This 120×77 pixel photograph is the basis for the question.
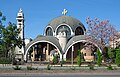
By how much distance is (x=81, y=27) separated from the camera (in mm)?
81938

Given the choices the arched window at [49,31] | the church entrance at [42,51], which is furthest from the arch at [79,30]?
the church entrance at [42,51]

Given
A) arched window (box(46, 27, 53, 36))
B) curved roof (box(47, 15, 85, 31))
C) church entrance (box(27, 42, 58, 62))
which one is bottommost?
church entrance (box(27, 42, 58, 62))

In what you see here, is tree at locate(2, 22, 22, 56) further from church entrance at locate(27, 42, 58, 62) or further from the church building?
church entrance at locate(27, 42, 58, 62)

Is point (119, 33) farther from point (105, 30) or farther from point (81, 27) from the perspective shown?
Answer: point (81, 27)

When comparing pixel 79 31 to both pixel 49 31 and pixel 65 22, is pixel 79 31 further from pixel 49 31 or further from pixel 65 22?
pixel 49 31

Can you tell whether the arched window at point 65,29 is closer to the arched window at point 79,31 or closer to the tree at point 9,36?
the arched window at point 79,31

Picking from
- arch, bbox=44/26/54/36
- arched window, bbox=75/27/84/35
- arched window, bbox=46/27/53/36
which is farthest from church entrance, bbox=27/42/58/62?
arched window, bbox=75/27/84/35

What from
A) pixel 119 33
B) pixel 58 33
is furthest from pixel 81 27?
pixel 119 33

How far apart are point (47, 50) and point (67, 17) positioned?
14.6m

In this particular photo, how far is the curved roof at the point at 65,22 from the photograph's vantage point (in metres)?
79.8

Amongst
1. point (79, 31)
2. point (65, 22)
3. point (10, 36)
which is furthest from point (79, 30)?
point (10, 36)

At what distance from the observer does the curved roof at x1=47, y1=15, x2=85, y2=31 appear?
79.8 m

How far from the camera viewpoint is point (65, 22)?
80.1 meters

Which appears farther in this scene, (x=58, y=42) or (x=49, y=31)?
(x=49, y=31)
